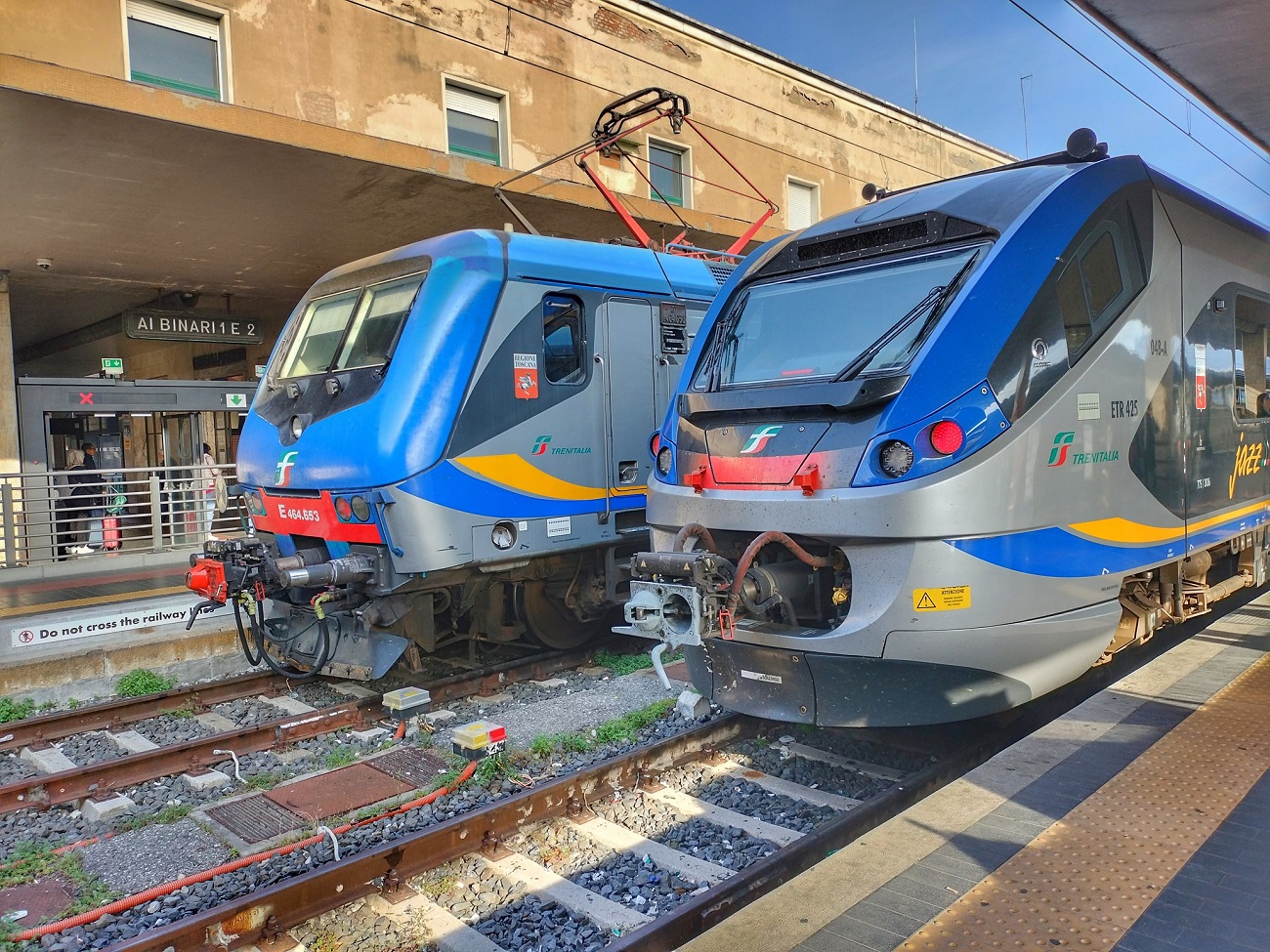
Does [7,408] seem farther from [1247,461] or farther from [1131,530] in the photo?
[1247,461]

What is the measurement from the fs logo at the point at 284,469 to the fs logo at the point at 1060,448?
5039 mm

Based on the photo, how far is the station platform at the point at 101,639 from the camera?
25.2ft

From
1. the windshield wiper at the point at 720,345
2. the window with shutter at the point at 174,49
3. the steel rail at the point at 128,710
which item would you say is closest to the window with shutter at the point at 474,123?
the window with shutter at the point at 174,49

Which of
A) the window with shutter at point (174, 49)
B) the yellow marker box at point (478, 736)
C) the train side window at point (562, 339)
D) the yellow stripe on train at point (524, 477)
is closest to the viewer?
the yellow marker box at point (478, 736)

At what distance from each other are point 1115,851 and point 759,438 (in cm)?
228

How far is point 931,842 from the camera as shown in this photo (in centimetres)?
364

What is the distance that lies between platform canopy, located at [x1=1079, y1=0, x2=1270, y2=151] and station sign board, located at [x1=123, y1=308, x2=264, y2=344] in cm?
1332

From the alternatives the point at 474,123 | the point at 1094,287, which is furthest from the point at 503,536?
the point at 474,123

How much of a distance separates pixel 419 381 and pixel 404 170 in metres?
5.44

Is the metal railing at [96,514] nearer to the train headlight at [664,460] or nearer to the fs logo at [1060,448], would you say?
the train headlight at [664,460]

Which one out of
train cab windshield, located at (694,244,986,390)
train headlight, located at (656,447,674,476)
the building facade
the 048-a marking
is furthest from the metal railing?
the 048-a marking

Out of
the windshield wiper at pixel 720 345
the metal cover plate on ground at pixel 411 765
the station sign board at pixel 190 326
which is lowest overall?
the metal cover plate on ground at pixel 411 765

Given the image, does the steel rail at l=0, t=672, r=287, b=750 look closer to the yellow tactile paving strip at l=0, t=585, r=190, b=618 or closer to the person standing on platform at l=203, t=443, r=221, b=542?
the yellow tactile paving strip at l=0, t=585, r=190, b=618

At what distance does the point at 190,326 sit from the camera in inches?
592
